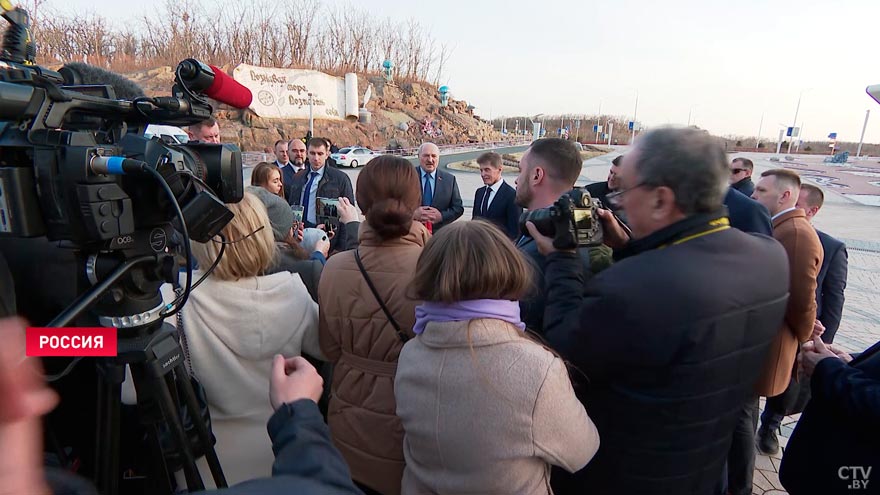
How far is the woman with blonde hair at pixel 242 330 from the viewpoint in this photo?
1651mm

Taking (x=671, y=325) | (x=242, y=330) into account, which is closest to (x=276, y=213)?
(x=242, y=330)

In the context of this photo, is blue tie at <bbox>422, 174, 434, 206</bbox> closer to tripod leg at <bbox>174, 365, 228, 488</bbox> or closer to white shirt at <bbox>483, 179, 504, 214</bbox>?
white shirt at <bbox>483, 179, 504, 214</bbox>

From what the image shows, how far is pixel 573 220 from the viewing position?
1679 millimetres

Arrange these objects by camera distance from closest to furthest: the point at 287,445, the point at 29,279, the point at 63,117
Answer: the point at 287,445, the point at 63,117, the point at 29,279

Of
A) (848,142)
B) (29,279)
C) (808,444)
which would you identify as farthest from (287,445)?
(848,142)

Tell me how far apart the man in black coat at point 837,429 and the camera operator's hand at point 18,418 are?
211 centimetres

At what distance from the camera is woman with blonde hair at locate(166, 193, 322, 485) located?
1651 mm

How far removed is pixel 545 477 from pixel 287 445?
0.81m

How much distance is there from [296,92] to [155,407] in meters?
31.5

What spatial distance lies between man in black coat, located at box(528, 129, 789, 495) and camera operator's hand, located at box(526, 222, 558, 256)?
0.70ft

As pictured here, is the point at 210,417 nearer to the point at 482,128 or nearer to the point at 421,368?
the point at 421,368

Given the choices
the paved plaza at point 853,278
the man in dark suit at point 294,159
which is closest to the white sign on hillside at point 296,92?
the paved plaza at point 853,278

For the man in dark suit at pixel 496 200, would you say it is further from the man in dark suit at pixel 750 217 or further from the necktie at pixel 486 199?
the man in dark suit at pixel 750 217

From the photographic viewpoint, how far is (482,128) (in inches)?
1812
